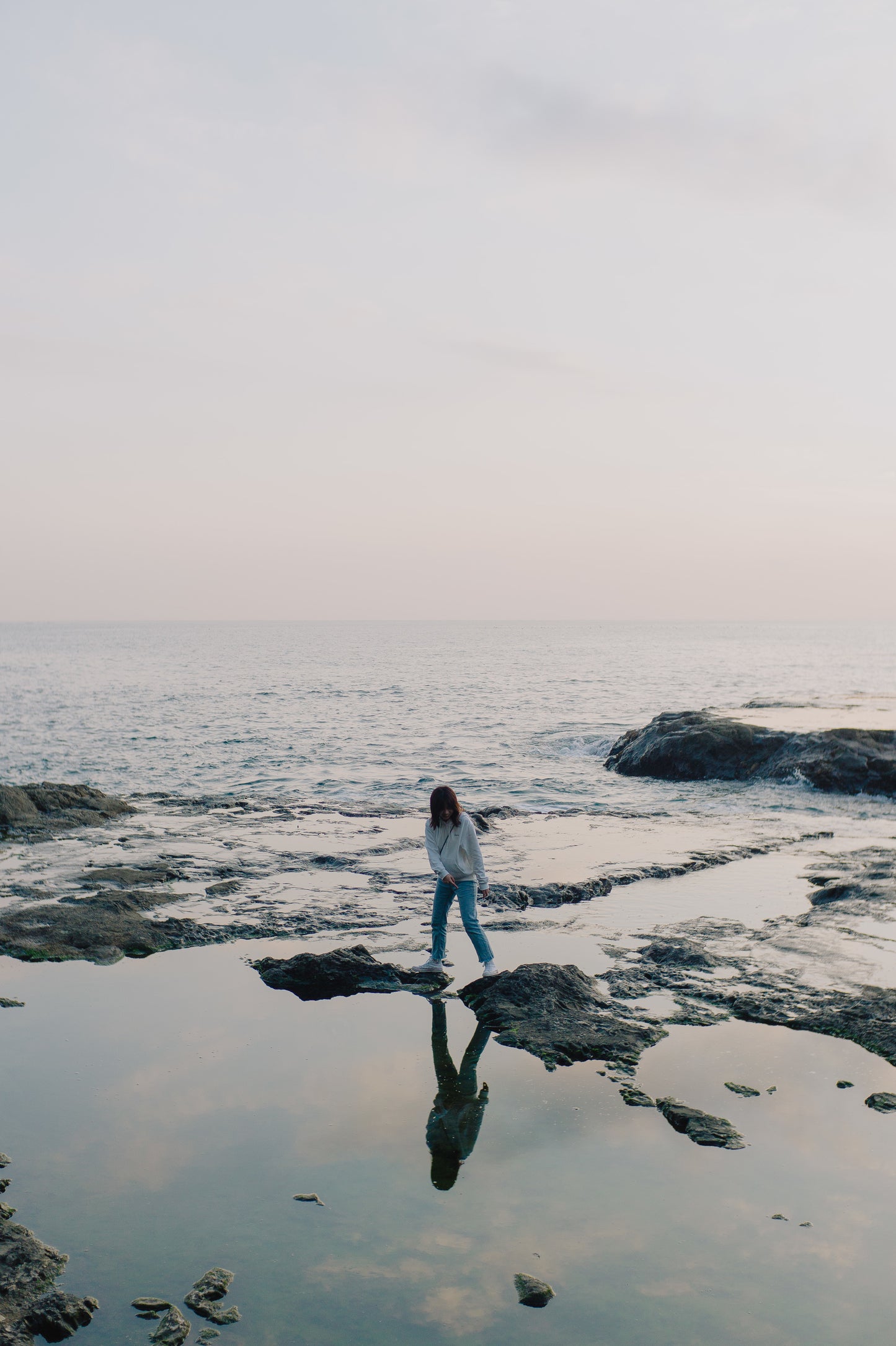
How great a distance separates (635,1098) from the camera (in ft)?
24.2

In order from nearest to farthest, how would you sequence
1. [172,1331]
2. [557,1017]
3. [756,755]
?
[172,1331] < [557,1017] < [756,755]

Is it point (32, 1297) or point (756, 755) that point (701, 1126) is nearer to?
point (32, 1297)

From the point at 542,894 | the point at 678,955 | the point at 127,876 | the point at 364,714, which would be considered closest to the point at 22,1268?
→ the point at 678,955

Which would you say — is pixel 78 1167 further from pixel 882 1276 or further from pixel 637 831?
pixel 637 831

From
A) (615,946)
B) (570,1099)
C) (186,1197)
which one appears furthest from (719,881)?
(186,1197)

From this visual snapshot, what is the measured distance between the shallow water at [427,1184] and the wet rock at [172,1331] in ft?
0.32

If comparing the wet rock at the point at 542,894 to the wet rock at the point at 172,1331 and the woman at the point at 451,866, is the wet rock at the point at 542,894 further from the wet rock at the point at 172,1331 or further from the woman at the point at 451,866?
the wet rock at the point at 172,1331

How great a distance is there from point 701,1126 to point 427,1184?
2161 millimetres

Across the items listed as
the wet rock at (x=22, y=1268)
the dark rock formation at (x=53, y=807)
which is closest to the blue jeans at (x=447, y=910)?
the wet rock at (x=22, y=1268)

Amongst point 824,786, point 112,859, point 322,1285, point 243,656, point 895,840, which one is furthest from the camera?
point 243,656

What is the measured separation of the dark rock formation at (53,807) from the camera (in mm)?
17844

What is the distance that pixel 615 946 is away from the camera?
11.2m

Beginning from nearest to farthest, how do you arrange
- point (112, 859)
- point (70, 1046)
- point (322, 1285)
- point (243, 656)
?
1. point (322, 1285)
2. point (70, 1046)
3. point (112, 859)
4. point (243, 656)

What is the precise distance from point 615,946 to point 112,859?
350 inches
